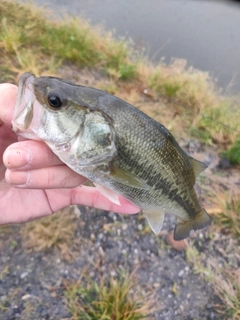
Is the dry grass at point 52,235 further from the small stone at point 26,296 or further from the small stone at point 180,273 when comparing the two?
the small stone at point 180,273

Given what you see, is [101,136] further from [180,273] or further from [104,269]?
[180,273]

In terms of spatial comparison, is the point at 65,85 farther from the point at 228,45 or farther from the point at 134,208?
the point at 228,45

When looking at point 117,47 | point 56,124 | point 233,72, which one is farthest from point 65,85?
point 233,72

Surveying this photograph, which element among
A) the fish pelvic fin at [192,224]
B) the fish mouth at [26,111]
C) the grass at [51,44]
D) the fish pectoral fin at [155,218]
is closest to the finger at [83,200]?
the fish pectoral fin at [155,218]

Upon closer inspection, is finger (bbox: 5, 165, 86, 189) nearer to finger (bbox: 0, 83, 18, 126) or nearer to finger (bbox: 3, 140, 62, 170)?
finger (bbox: 3, 140, 62, 170)

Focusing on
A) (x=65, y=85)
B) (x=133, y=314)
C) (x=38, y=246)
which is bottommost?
(x=38, y=246)

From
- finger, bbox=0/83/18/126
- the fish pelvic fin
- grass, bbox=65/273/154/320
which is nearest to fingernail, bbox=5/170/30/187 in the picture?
finger, bbox=0/83/18/126
